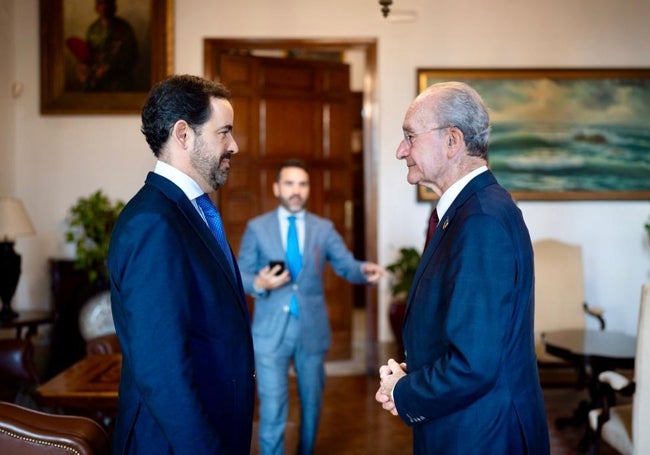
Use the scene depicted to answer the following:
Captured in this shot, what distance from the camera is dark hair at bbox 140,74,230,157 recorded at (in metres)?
1.96

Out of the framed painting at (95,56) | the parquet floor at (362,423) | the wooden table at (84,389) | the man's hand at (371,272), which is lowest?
the parquet floor at (362,423)

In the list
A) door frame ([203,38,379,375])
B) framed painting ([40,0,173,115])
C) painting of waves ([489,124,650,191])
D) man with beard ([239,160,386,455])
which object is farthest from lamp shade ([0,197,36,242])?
painting of waves ([489,124,650,191])

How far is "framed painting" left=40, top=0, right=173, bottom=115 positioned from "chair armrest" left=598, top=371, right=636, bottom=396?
14.7 ft

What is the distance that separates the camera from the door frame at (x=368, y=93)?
257 inches

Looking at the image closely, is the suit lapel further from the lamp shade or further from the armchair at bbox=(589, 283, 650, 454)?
the lamp shade

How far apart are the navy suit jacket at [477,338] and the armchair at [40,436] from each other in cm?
78

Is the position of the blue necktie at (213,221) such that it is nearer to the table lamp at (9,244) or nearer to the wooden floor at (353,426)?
the wooden floor at (353,426)

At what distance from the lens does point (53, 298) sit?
6547 mm

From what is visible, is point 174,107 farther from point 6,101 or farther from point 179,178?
point 6,101

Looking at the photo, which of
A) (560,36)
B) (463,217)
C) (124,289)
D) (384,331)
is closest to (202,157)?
(124,289)

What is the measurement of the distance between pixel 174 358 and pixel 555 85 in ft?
18.2

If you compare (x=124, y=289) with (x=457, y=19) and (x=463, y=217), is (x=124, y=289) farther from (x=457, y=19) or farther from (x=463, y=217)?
(x=457, y=19)

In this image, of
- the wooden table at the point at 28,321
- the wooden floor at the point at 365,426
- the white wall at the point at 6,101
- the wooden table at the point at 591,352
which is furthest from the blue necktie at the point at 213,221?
the white wall at the point at 6,101

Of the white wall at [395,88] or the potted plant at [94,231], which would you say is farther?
the white wall at [395,88]
